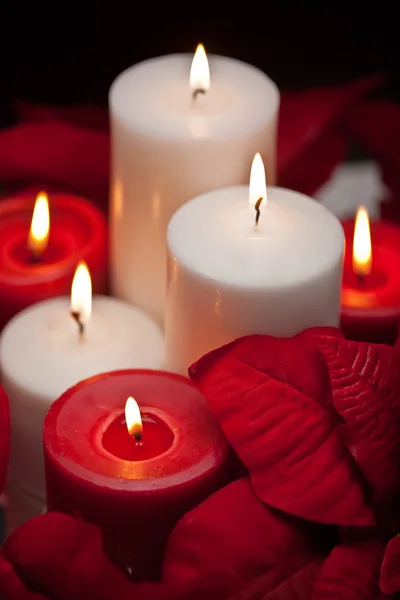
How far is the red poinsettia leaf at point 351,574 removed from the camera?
1.64ft

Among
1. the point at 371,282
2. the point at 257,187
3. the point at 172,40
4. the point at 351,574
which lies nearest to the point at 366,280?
the point at 371,282

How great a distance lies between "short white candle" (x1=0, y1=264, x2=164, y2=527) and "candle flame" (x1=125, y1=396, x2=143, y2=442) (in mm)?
83

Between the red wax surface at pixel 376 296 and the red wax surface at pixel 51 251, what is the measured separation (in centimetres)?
19

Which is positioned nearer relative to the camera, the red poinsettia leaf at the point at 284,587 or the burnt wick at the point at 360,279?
the red poinsettia leaf at the point at 284,587

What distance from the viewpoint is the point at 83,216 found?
30.9 inches

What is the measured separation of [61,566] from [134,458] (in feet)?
0.27

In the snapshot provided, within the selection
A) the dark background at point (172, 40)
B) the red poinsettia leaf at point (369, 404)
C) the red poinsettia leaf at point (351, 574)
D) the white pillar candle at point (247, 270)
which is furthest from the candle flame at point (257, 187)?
the dark background at point (172, 40)

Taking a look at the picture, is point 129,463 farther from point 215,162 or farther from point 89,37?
point 89,37

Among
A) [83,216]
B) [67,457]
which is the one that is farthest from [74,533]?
[83,216]

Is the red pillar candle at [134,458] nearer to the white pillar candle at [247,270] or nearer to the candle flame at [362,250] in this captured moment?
the white pillar candle at [247,270]

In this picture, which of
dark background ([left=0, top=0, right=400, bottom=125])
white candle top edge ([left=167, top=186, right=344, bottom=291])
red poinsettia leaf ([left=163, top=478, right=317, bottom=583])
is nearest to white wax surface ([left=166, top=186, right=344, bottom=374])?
white candle top edge ([left=167, top=186, right=344, bottom=291])

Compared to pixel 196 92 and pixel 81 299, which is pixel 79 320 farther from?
pixel 196 92

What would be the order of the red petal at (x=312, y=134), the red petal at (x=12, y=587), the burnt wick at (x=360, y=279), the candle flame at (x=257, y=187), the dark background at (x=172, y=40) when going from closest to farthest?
the red petal at (x=12, y=587) → the candle flame at (x=257, y=187) → the burnt wick at (x=360, y=279) → the red petal at (x=312, y=134) → the dark background at (x=172, y=40)

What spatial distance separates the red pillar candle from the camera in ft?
1.75
